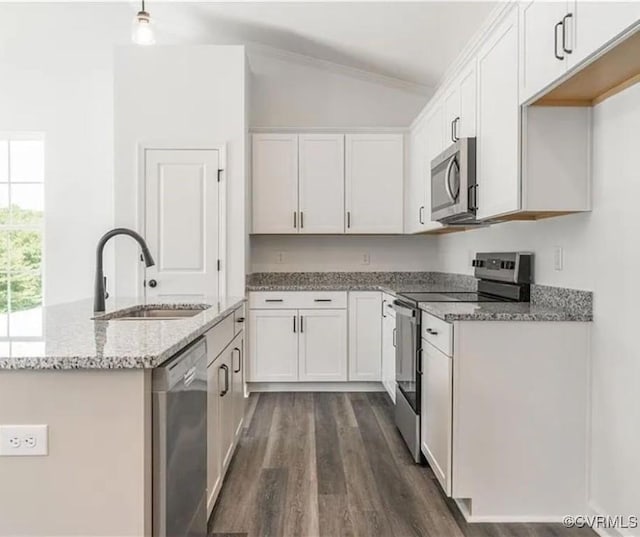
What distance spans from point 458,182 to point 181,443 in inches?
79.6

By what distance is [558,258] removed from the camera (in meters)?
2.31

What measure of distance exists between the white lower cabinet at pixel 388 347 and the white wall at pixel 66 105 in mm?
2782

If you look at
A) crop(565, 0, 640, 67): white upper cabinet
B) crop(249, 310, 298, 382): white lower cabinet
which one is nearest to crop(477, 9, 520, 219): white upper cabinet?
crop(565, 0, 640, 67): white upper cabinet

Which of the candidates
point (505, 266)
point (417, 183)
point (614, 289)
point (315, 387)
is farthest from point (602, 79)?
point (315, 387)

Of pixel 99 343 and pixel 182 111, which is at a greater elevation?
pixel 182 111

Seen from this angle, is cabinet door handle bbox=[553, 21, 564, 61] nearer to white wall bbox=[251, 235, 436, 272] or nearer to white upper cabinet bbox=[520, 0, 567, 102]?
white upper cabinet bbox=[520, 0, 567, 102]

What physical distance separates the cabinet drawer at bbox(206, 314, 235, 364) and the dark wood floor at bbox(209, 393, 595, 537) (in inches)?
29.4

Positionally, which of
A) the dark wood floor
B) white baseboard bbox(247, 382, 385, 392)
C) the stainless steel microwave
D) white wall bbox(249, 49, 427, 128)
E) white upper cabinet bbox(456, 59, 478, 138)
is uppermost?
white wall bbox(249, 49, 427, 128)

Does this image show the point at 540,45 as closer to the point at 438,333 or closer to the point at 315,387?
the point at 438,333

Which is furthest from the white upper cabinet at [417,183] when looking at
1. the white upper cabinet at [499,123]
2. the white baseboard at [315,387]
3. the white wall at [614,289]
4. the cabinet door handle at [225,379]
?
the cabinet door handle at [225,379]

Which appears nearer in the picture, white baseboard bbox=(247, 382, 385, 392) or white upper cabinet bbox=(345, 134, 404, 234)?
white baseboard bbox=(247, 382, 385, 392)

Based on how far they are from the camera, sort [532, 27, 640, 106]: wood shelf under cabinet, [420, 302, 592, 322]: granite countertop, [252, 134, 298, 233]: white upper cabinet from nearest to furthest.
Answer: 1. [532, 27, 640, 106]: wood shelf under cabinet
2. [420, 302, 592, 322]: granite countertop
3. [252, 134, 298, 233]: white upper cabinet

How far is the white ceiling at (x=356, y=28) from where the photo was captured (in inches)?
127

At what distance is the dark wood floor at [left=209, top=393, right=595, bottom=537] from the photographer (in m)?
2.01
